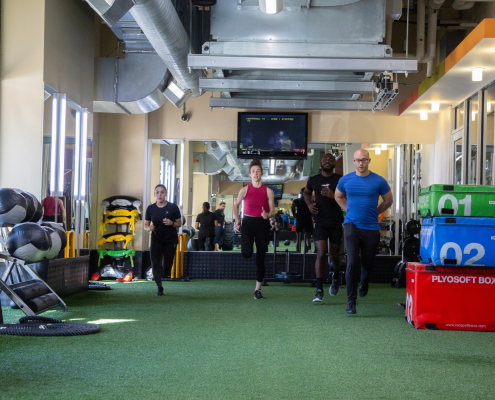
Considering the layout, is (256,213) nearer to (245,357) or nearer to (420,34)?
(245,357)

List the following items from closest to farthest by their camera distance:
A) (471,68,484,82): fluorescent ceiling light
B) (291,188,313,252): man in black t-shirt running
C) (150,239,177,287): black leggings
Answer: (471,68,484,82): fluorescent ceiling light → (150,239,177,287): black leggings → (291,188,313,252): man in black t-shirt running

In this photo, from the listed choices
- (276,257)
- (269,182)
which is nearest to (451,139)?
(276,257)

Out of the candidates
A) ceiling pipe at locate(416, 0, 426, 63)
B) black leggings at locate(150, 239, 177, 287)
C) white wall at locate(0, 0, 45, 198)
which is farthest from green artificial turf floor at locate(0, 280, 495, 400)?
ceiling pipe at locate(416, 0, 426, 63)

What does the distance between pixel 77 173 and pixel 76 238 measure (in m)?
0.89

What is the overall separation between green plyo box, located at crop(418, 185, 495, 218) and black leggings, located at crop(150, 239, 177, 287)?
136 inches

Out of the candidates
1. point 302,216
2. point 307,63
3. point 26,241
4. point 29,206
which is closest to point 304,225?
point 302,216

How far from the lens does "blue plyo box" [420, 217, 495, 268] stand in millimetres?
4684

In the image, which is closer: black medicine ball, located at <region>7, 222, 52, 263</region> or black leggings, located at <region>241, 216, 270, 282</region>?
black medicine ball, located at <region>7, 222, 52, 263</region>

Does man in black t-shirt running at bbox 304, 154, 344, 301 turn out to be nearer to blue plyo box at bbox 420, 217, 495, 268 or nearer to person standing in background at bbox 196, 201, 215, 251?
blue plyo box at bbox 420, 217, 495, 268

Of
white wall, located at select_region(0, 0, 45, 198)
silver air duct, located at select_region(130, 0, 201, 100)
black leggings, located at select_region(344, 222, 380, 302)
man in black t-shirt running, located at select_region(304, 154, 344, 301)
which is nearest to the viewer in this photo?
silver air duct, located at select_region(130, 0, 201, 100)

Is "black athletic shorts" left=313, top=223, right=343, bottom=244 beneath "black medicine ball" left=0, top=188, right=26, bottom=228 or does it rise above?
beneath

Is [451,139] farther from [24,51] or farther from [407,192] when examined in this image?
[24,51]

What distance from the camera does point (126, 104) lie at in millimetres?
8219

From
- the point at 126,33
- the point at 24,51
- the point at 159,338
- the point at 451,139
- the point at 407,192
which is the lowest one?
the point at 159,338
